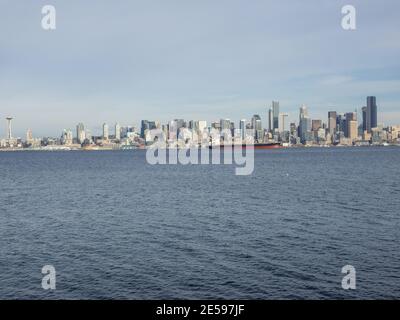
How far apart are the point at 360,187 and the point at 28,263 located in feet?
230

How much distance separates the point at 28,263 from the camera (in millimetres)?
36500

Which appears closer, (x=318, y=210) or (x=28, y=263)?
(x=28, y=263)

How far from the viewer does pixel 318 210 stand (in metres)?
60.4

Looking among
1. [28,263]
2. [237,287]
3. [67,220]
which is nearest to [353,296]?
[237,287]

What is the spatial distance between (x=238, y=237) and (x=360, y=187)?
5306 centimetres
